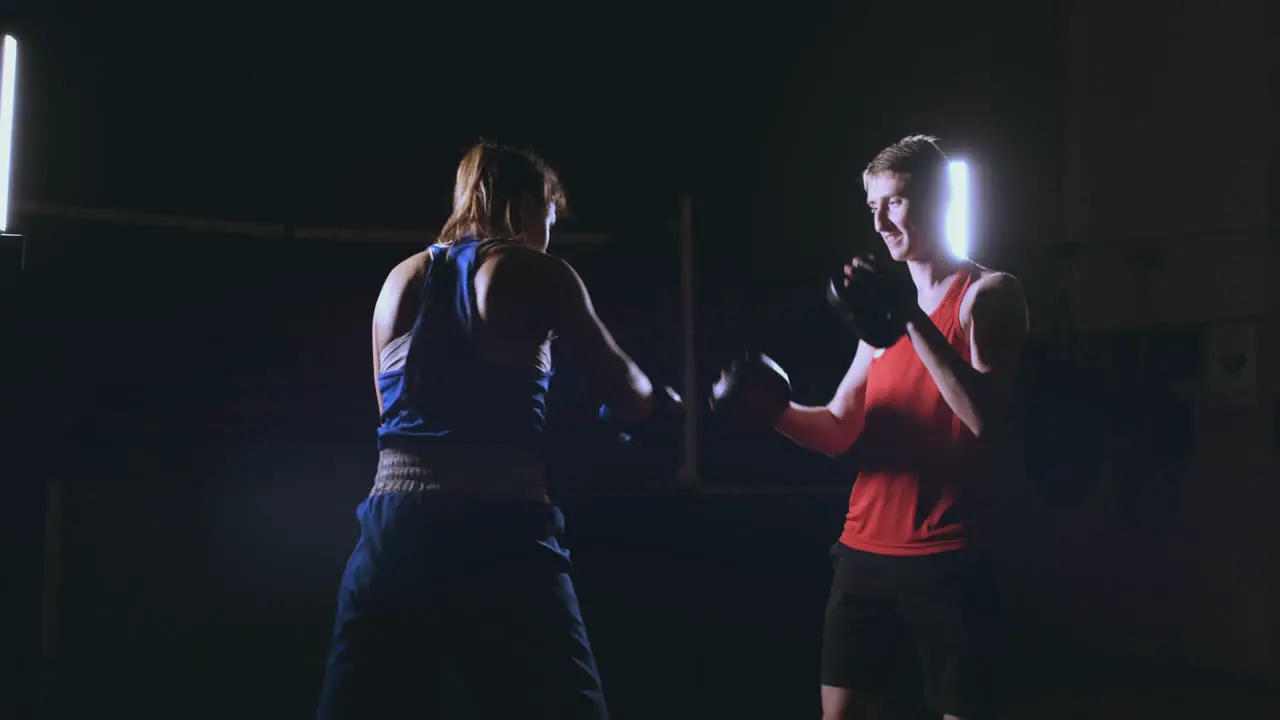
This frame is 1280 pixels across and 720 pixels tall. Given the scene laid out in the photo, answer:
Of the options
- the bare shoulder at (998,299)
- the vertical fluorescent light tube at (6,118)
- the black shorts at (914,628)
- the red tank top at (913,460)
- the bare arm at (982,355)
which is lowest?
the black shorts at (914,628)

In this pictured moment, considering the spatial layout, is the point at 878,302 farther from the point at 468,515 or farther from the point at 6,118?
the point at 6,118

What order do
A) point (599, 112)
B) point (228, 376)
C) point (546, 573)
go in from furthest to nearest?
point (599, 112)
point (228, 376)
point (546, 573)

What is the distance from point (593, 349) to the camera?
5.24 ft

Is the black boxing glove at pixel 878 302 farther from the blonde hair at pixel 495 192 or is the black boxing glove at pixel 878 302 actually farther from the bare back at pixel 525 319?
the blonde hair at pixel 495 192

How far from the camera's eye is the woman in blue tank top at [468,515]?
1422 mm

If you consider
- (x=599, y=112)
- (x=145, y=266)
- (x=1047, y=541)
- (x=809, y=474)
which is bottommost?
(x=1047, y=541)

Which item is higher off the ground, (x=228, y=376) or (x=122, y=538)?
(x=228, y=376)

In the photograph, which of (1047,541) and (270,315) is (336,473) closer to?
(270,315)

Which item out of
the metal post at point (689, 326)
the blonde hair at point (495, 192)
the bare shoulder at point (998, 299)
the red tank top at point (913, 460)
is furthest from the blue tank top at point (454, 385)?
the metal post at point (689, 326)

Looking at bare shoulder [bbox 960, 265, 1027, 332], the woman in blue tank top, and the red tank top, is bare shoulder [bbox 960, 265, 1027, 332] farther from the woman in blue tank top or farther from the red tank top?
the woman in blue tank top

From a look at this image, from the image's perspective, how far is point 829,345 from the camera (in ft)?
10.3

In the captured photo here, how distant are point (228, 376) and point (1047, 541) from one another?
2975mm

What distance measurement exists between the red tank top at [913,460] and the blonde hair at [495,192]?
0.74 meters

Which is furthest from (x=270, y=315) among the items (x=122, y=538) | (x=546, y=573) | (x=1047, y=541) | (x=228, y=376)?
(x=1047, y=541)
